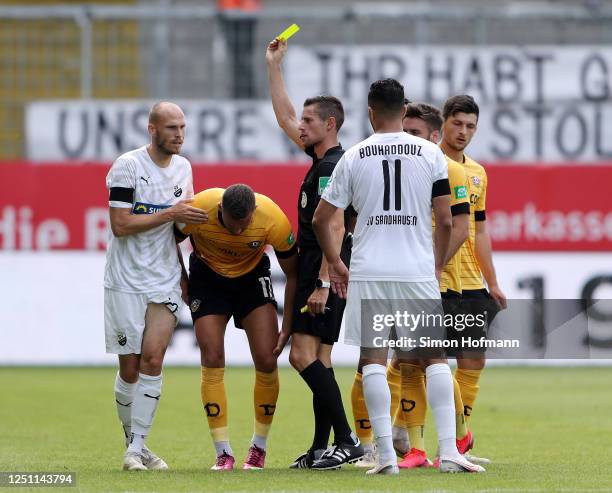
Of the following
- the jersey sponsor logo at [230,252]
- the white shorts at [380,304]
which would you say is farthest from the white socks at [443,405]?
the jersey sponsor logo at [230,252]

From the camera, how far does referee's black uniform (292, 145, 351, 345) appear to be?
8.58 meters

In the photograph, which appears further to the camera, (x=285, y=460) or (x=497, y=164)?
(x=497, y=164)

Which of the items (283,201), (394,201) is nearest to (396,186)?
(394,201)

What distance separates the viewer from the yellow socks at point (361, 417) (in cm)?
888

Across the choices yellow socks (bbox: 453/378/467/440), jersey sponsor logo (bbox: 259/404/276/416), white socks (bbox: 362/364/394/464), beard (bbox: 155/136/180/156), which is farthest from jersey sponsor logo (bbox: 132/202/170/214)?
yellow socks (bbox: 453/378/467/440)

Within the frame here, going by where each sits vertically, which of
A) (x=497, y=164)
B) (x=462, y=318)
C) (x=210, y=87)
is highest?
(x=210, y=87)

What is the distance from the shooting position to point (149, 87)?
20.3 meters

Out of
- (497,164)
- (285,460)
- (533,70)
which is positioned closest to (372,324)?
(285,460)

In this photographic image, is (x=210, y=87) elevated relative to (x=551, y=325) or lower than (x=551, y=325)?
elevated

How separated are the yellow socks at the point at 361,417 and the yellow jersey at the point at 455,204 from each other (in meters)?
0.84

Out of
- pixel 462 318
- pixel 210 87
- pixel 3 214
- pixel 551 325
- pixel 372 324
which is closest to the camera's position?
pixel 372 324

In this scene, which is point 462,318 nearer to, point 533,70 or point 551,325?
point 551,325

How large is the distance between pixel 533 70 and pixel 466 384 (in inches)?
381

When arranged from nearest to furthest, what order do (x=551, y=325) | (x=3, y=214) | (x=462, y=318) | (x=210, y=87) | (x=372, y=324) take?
1. (x=372, y=324)
2. (x=462, y=318)
3. (x=551, y=325)
4. (x=3, y=214)
5. (x=210, y=87)
